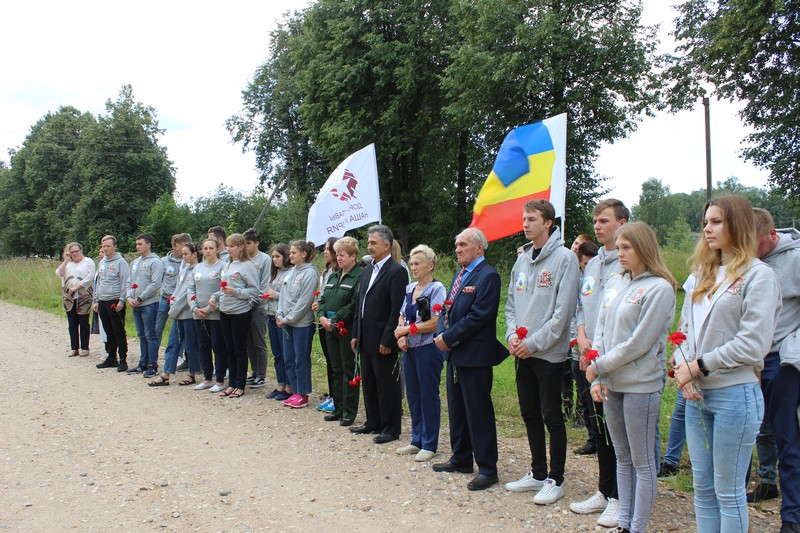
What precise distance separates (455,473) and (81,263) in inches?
364

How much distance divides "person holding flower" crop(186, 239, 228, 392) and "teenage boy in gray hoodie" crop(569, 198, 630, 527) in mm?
5441

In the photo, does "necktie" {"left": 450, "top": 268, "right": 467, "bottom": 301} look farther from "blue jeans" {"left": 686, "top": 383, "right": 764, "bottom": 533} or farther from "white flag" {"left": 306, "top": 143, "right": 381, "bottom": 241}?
"white flag" {"left": 306, "top": 143, "right": 381, "bottom": 241}

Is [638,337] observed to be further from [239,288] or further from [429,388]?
[239,288]

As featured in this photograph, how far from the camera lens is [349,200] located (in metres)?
8.04

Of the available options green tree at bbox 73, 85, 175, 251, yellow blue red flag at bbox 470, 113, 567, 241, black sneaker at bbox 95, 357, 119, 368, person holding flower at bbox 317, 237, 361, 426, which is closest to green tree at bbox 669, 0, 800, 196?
yellow blue red flag at bbox 470, 113, 567, 241

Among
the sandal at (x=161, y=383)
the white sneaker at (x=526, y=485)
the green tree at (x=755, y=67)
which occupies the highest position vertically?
the green tree at (x=755, y=67)

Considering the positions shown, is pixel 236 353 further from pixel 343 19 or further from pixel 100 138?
pixel 100 138

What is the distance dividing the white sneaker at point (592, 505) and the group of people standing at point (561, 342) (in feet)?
0.03

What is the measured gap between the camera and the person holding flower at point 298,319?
7766mm

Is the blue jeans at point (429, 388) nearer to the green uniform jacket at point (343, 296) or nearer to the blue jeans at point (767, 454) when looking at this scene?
the green uniform jacket at point (343, 296)

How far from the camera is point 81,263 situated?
1194cm

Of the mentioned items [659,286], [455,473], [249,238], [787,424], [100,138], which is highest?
[100,138]

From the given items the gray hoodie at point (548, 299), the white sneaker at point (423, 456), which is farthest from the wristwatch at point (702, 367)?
the white sneaker at point (423, 456)

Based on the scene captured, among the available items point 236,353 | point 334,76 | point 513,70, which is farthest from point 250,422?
point 334,76
